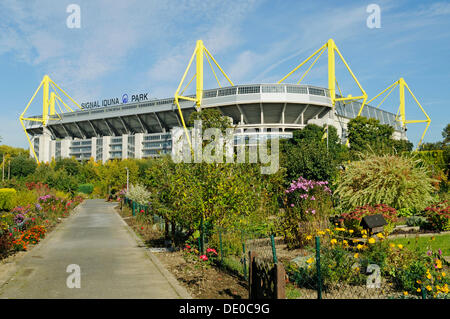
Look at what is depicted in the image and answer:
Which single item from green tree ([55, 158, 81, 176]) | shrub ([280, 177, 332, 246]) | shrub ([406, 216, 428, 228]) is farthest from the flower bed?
green tree ([55, 158, 81, 176])

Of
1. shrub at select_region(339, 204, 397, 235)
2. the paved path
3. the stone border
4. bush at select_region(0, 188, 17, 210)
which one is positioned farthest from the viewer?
bush at select_region(0, 188, 17, 210)

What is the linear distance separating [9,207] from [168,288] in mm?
17560

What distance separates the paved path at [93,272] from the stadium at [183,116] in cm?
4411

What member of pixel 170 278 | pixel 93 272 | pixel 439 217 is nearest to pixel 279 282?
pixel 170 278

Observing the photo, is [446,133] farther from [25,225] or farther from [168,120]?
[25,225]

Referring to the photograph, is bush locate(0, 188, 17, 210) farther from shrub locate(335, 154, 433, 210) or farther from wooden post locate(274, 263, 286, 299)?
wooden post locate(274, 263, 286, 299)

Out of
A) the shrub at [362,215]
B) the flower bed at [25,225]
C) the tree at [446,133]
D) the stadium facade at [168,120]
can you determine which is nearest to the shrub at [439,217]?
the shrub at [362,215]

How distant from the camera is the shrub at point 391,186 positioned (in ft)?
46.3

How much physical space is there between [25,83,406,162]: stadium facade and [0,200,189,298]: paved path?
130 feet

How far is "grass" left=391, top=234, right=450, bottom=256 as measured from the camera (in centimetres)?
984

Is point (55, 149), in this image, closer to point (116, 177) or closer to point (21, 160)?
point (21, 160)

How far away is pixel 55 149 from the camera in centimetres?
11250

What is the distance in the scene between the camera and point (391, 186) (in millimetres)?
14273

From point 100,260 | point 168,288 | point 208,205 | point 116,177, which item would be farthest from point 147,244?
point 116,177
